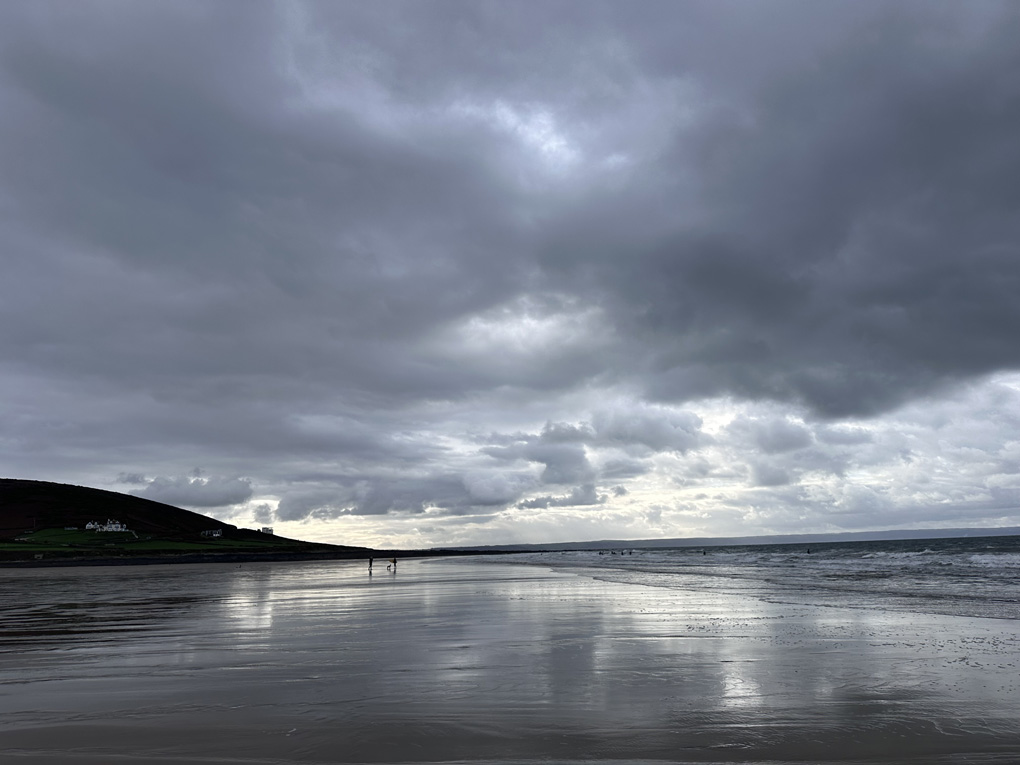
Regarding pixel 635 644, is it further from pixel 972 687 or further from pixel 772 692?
pixel 972 687

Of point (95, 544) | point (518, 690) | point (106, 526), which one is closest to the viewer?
point (518, 690)

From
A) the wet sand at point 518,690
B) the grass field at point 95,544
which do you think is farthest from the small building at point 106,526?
the wet sand at point 518,690

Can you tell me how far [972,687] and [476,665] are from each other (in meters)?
9.55

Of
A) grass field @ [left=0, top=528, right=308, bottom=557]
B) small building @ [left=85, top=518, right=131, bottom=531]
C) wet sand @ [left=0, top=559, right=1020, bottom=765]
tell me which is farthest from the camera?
small building @ [left=85, top=518, right=131, bottom=531]

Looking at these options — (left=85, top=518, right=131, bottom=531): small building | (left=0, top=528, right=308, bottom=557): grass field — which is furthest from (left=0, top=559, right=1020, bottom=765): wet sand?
(left=85, top=518, right=131, bottom=531): small building

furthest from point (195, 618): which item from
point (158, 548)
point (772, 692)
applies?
point (158, 548)

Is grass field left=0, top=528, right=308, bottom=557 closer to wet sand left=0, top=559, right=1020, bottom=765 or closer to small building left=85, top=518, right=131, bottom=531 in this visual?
small building left=85, top=518, right=131, bottom=531

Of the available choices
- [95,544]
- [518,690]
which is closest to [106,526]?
[95,544]

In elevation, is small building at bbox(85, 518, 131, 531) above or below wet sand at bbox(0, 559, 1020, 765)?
above

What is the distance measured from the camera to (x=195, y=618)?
24516 mm

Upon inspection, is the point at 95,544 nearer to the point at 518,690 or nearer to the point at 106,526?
the point at 106,526

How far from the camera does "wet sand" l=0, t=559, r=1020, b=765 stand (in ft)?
28.0

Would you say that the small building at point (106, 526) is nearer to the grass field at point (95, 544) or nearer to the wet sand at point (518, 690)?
the grass field at point (95, 544)

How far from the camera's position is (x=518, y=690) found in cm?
1173
